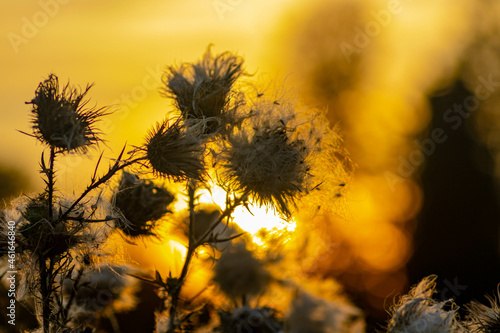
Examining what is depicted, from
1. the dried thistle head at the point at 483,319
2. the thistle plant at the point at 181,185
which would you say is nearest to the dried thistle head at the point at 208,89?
the thistle plant at the point at 181,185

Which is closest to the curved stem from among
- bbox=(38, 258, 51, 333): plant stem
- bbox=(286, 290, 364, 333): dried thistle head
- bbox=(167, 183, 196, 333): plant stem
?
bbox=(38, 258, 51, 333): plant stem

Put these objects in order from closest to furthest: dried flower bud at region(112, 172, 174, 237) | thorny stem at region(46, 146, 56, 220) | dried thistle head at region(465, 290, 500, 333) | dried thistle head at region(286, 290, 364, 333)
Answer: thorny stem at region(46, 146, 56, 220), dried thistle head at region(286, 290, 364, 333), dried thistle head at region(465, 290, 500, 333), dried flower bud at region(112, 172, 174, 237)

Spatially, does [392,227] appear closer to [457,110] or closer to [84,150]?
[457,110]

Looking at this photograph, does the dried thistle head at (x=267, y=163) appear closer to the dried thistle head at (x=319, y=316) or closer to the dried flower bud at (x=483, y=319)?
the dried thistle head at (x=319, y=316)

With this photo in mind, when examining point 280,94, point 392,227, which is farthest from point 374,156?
A: point 280,94

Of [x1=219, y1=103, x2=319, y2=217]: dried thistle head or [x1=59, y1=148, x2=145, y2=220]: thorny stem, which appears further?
[x1=219, y1=103, x2=319, y2=217]: dried thistle head

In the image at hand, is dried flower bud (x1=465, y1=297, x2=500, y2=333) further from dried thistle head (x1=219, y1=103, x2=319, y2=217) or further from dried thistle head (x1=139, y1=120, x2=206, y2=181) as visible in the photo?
dried thistle head (x1=139, y1=120, x2=206, y2=181)
